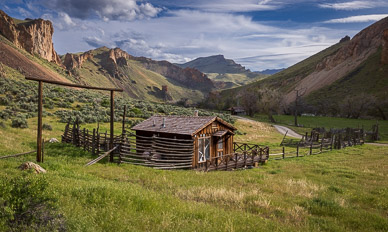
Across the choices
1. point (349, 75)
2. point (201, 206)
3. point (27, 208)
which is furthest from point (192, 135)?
point (349, 75)

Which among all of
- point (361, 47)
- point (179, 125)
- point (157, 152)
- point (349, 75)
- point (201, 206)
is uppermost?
point (361, 47)

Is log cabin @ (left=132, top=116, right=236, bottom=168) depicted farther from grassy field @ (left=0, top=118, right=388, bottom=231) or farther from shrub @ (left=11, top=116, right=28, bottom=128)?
shrub @ (left=11, top=116, right=28, bottom=128)

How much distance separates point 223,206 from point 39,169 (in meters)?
7.15

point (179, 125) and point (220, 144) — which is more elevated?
point (179, 125)

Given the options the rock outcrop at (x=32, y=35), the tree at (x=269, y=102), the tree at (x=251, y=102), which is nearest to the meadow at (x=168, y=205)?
the tree at (x=269, y=102)

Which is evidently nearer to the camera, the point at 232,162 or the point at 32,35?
the point at 232,162

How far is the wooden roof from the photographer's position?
16.0 m

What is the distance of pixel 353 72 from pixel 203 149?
112642 mm

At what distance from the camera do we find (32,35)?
110312 mm

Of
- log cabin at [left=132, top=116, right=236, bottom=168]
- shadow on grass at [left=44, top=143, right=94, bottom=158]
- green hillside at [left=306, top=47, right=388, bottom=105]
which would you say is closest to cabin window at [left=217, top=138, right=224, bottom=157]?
log cabin at [left=132, top=116, right=236, bottom=168]

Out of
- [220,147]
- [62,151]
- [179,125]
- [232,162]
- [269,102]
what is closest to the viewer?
[62,151]

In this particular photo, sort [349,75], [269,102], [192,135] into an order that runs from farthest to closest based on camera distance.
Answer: [349,75]
[269,102]
[192,135]

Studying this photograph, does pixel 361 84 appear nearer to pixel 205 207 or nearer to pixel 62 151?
pixel 62 151

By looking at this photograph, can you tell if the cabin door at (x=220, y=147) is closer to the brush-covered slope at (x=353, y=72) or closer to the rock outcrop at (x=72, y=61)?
the brush-covered slope at (x=353, y=72)
